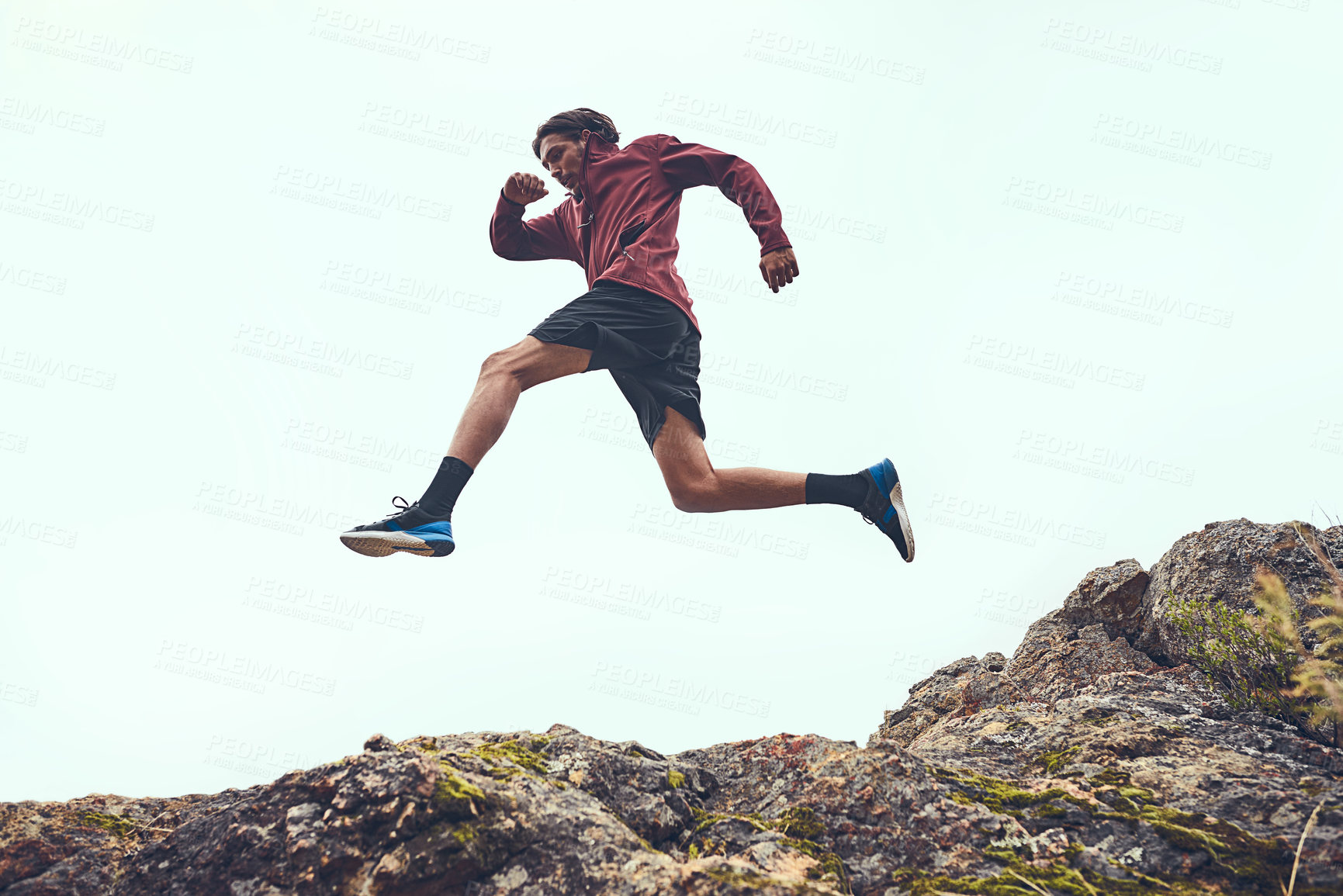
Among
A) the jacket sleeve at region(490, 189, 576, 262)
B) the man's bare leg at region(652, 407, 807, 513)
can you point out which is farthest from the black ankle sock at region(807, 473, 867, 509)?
the jacket sleeve at region(490, 189, 576, 262)

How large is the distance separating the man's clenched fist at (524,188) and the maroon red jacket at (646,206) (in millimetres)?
129

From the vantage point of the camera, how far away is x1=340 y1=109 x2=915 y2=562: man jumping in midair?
3754 millimetres

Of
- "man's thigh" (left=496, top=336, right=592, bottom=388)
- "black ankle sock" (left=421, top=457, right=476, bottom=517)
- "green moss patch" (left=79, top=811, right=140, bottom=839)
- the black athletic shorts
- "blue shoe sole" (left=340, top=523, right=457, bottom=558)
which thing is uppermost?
the black athletic shorts

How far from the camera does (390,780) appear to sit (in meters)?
2.33

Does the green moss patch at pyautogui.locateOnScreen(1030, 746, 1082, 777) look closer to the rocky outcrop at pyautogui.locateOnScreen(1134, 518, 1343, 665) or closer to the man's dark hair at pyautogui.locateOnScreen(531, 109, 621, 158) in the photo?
the rocky outcrop at pyautogui.locateOnScreen(1134, 518, 1343, 665)

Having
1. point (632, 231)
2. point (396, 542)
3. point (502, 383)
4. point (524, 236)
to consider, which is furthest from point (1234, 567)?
point (524, 236)

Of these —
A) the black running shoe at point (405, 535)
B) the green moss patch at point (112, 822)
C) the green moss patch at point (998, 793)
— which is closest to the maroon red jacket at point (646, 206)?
the black running shoe at point (405, 535)

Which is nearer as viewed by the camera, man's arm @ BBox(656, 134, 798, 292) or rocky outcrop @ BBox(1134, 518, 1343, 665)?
rocky outcrop @ BBox(1134, 518, 1343, 665)

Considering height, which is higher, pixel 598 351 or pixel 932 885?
pixel 598 351

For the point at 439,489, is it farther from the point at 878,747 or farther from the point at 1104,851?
the point at 1104,851

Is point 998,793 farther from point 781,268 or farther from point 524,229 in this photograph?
point 524,229

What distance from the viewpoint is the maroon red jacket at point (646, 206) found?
14.0ft

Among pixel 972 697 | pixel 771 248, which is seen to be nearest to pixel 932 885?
pixel 972 697

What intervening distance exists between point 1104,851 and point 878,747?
728 mm
